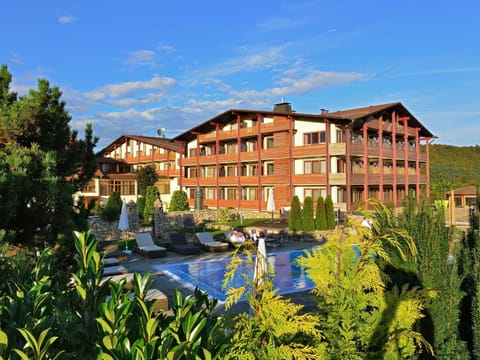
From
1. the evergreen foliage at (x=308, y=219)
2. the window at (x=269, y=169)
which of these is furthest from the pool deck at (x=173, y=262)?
the window at (x=269, y=169)

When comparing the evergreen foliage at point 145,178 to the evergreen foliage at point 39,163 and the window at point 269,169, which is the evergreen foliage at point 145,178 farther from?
the evergreen foliage at point 39,163

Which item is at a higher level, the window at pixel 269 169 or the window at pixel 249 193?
the window at pixel 269 169

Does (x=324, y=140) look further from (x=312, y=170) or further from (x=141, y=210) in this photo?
(x=141, y=210)

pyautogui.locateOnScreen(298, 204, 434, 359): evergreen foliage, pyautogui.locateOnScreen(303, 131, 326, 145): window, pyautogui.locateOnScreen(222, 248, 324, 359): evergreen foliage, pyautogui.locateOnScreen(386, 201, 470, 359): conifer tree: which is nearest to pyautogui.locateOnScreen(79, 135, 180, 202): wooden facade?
pyautogui.locateOnScreen(303, 131, 326, 145): window

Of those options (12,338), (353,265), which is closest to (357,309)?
(353,265)

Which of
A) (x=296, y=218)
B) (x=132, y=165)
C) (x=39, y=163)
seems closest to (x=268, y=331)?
(x=39, y=163)

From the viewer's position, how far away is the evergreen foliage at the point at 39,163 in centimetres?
752

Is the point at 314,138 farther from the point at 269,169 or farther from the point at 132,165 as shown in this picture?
the point at 132,165

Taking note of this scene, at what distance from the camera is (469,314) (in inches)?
260

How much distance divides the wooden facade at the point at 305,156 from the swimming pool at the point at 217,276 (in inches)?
626

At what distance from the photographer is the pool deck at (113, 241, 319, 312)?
1132 centimetres

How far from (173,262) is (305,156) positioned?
21716 millimetres

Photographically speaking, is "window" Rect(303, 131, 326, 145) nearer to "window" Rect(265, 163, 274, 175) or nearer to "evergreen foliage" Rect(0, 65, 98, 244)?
"window" Rect(265, 163, 274, 175)

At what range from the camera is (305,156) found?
1410 inches
